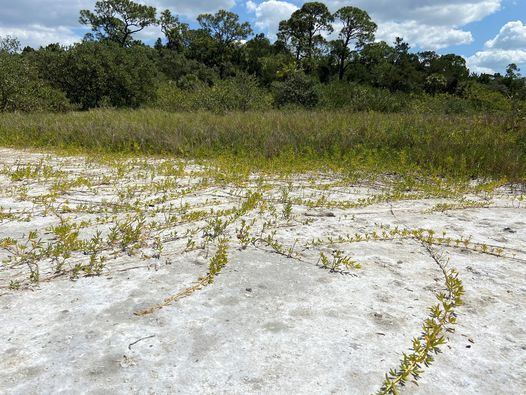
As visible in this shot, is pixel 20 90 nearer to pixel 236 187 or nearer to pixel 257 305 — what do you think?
pixel 236 187

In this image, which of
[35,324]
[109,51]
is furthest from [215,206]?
[109,51]

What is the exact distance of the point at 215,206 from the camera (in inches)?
201

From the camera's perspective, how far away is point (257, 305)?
2684 millimetres

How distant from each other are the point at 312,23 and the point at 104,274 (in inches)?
2180

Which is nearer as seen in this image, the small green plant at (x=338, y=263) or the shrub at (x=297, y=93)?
the small green plant at (x=338, y=263)

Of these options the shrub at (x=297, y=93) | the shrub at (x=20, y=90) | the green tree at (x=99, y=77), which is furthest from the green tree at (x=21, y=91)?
the shrub at (x=297, y=93)

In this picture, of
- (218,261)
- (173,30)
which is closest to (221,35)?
(173,30)

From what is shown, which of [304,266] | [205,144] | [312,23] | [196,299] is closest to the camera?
[196,299]

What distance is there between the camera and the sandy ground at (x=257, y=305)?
204 centimetres

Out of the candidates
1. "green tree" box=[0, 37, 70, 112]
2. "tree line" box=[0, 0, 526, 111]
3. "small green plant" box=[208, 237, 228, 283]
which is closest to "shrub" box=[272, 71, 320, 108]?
"tree line" box=[0, 0, 526, 111]

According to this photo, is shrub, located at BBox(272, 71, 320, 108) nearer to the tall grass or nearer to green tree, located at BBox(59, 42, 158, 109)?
green tree, located at BBox(59, 42, 158, 109)

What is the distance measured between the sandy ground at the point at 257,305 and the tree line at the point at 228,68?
658 inches

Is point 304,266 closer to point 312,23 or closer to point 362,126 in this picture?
point 362,126

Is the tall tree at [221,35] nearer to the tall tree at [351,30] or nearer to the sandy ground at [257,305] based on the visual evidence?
the tall tree at [351,30]
